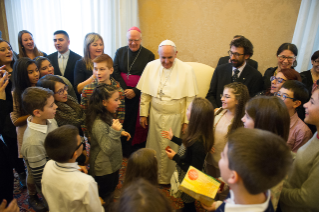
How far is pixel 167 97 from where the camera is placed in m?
2.78

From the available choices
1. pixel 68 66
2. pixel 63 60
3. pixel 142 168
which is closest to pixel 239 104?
pixel 142 168

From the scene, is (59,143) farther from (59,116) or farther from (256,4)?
(256,4)

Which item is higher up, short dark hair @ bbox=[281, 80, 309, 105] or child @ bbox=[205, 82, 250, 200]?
short dark hair @ bbox=[281, 80, 309, 105]

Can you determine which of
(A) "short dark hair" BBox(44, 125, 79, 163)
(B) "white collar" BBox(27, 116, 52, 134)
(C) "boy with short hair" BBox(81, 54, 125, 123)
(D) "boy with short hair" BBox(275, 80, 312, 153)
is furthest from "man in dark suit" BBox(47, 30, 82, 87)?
(D) "boy with short hair" BBox(275, 80, 312, 153)

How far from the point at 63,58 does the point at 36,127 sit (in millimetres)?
1829

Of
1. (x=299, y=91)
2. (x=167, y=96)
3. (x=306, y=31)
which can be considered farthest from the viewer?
(x=306, y=31)

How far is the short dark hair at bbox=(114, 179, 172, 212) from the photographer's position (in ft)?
2.59

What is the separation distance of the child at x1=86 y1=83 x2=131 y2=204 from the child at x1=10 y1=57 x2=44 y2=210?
715mm

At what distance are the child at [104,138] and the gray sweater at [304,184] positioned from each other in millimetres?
1348

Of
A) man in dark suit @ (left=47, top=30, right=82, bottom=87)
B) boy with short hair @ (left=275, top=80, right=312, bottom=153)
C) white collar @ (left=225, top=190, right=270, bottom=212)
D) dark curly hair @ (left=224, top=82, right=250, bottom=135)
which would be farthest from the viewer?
man in dark suit @ (left=47, top=30, right=82, bottom=87)

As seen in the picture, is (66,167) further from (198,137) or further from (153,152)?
(198,137)

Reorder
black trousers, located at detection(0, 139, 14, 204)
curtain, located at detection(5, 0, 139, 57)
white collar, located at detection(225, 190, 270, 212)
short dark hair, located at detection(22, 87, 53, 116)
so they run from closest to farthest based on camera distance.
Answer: white collar, located at detection(225, 190, 270, 212) → black trousers, located at detection(0, 139, 14, 204) → short dark hair, located at detection(22, 87, 53, 116) → curtain, located at detection(5, 0, 139, 57)

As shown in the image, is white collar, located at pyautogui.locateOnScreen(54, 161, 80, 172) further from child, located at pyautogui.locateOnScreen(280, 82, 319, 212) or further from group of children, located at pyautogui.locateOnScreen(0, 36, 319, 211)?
child, located at pyautogui.locateOnScreen(280, 82, 319, 212)

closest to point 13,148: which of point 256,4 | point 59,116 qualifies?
point 59,116
